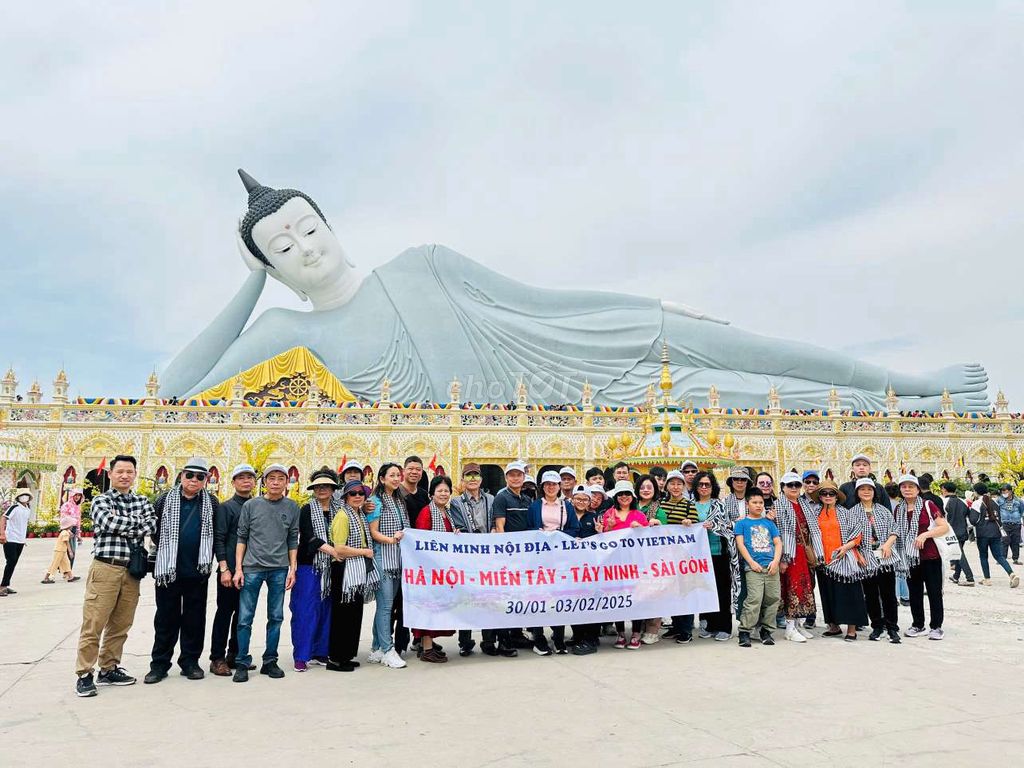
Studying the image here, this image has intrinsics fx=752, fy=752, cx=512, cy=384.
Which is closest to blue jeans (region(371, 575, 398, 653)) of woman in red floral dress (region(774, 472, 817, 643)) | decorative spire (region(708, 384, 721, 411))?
woman in red floral dress (region(774, 472, 817, 643))

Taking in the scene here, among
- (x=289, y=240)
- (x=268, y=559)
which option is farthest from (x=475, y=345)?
(x=268, y=559)

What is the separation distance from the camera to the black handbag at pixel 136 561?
5.29m

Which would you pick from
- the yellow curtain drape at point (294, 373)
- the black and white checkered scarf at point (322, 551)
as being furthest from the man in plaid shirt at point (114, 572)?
the yellow curtain drape at point (294, 373)

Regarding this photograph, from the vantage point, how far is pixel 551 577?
640 centimetres

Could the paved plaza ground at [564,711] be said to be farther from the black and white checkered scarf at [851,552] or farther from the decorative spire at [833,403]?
the decorative spire at [833,403]

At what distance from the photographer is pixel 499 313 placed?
27.4 m

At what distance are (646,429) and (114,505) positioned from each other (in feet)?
30.2

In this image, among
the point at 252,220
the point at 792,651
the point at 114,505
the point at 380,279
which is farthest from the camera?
the point at 380,279

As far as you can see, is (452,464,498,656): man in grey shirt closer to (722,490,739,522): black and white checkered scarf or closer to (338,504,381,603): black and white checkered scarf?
(338,504,381,603): black and white checkered scarf

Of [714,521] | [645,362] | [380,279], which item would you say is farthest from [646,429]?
[380,279]

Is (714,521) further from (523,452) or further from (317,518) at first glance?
(523,452)

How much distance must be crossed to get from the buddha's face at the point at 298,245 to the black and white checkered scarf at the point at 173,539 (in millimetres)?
21803

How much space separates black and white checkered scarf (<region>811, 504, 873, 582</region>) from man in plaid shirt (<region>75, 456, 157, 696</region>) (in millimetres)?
5762

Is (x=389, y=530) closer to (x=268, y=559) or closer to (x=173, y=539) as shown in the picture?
(x=268, y=559)
